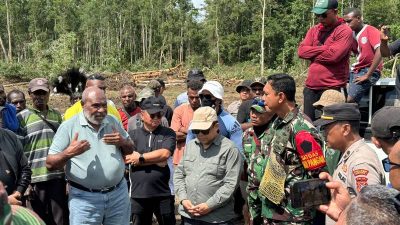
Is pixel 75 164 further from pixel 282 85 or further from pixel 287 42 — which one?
pixel 287 42

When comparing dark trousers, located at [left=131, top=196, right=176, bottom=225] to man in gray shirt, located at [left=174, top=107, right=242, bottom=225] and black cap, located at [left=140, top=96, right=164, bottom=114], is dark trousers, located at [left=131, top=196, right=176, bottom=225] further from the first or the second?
black cap, located at [left=140, top=96, right=164, bottom=114]

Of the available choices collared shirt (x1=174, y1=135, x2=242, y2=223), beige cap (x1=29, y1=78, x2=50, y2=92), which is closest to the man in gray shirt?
collared shirt (x1=174, y1=135, x2=242, y2=223)

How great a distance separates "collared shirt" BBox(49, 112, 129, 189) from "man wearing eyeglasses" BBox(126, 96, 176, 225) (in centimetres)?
57

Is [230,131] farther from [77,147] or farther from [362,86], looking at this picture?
[362,86]

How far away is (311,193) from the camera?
8.77 feet

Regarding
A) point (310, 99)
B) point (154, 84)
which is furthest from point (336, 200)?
point (154, 84)

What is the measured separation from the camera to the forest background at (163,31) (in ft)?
162

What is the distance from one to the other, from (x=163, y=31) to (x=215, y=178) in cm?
5497

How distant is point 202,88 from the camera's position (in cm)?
524

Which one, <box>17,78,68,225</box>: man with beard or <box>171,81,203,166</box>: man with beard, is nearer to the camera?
<box>17,78,68,225</box>: man with beard

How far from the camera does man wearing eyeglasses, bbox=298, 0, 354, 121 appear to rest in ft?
16.9

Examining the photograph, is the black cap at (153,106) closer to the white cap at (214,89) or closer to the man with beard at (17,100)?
the white cap at (214,89)

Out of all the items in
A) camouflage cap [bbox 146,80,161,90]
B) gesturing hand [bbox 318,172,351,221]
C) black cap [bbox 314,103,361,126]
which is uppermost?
black cap [bbox 314,103,361,126]

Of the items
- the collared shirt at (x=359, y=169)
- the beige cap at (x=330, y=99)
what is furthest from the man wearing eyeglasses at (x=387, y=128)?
the beige cap at (x=330, y=99)
